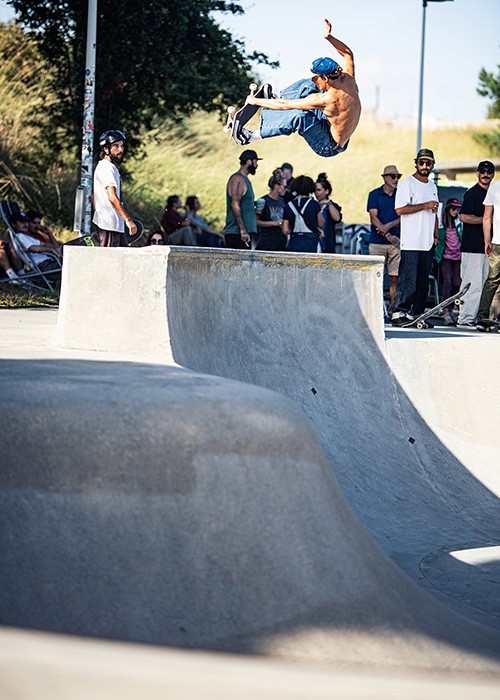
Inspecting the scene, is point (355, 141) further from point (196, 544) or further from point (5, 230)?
point (196, 544)

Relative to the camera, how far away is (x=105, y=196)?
8820mm

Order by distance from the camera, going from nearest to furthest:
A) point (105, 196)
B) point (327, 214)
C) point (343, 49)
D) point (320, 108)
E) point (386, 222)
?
point (343, 49) < point (320, 108) < point (105, 196) < point (386, 222) < point (327, 214)

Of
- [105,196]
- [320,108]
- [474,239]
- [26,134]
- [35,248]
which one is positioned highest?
[26,134]

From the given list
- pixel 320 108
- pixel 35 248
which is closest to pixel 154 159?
pixel 35 248

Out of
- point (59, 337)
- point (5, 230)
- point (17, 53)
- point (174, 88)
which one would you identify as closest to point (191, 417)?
point (59, 337)

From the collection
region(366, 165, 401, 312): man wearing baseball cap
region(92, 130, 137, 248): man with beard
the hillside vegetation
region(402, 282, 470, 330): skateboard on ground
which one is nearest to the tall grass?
the hillside vegetation

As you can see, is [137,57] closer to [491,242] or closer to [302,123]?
[491,242]

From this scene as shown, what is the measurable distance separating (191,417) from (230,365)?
3343 mm

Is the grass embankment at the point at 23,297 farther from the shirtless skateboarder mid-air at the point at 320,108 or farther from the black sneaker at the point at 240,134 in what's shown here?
the shirtless skateboarder mid-air at the point at 320,108

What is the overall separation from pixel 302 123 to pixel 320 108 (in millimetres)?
225

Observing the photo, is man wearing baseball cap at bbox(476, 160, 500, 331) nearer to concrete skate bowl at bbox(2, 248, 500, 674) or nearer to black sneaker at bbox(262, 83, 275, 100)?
black sneaker at bbox(262, 83, 275, 100)

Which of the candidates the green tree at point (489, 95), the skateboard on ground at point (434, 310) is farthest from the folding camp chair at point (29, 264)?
the green tree at point (489, 95)

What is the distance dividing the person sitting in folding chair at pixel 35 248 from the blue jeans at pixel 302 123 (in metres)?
5.38

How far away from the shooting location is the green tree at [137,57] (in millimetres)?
17578
